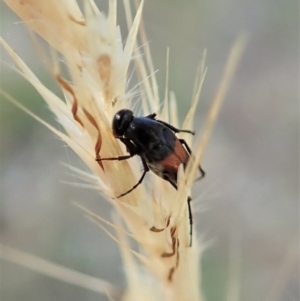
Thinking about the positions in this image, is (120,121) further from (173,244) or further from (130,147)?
(173,244)

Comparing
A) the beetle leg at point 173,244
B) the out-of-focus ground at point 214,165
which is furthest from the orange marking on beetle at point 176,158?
the out-of-focus ground at point 214,165

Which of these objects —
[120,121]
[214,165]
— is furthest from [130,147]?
[214,165]

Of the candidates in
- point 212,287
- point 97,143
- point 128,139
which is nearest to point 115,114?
point 97,143

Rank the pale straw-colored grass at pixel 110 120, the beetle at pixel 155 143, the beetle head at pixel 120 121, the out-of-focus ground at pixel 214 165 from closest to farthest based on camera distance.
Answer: the pale straw-colored grass at pixel 110 120 → the beetle head at pixel 120 121 → the beetle at pixel 155 143 → the out-of-focus ground at pixel 214 165

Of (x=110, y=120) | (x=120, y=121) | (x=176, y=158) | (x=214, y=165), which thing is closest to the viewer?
(x=110, y=120)

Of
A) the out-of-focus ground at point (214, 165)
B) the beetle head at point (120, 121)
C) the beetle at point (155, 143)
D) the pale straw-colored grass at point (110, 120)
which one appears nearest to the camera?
the pale straw-colored grass at point (110, 120)

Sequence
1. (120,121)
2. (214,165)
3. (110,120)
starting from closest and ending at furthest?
(110,120) → (120,121) → (214,165)

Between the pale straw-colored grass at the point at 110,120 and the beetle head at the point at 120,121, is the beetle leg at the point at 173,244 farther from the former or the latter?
the beetle head at the point at 120,121
